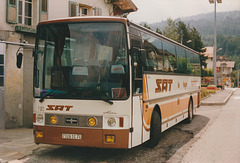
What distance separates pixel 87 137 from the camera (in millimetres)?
6473

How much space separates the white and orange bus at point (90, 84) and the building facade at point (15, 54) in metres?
4.99

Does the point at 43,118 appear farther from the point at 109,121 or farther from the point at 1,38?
→ the point at 1,38

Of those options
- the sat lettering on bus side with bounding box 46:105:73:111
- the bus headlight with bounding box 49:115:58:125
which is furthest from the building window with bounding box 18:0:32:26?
the bus headlight with bounding box 49:115:58:125

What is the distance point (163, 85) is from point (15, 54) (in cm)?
646

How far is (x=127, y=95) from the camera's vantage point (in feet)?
21.3

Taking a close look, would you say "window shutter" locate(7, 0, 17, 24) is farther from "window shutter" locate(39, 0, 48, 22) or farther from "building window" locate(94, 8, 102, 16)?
"building window" locate(94, 8, 102, 16)

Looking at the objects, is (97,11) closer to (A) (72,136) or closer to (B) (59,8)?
(B) (59,8)

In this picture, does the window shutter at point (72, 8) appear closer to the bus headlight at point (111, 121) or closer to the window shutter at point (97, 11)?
the window shutter at point (97, 11)

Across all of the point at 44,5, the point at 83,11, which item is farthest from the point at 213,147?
the point at 83,11

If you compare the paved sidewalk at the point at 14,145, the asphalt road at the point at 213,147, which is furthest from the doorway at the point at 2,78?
the asphalt road at the point at 213,147

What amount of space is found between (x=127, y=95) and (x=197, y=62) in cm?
1007

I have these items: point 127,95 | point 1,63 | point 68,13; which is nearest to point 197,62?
point 68,13

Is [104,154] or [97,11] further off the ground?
[97,11]

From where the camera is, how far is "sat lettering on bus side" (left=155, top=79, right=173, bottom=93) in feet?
28.0
